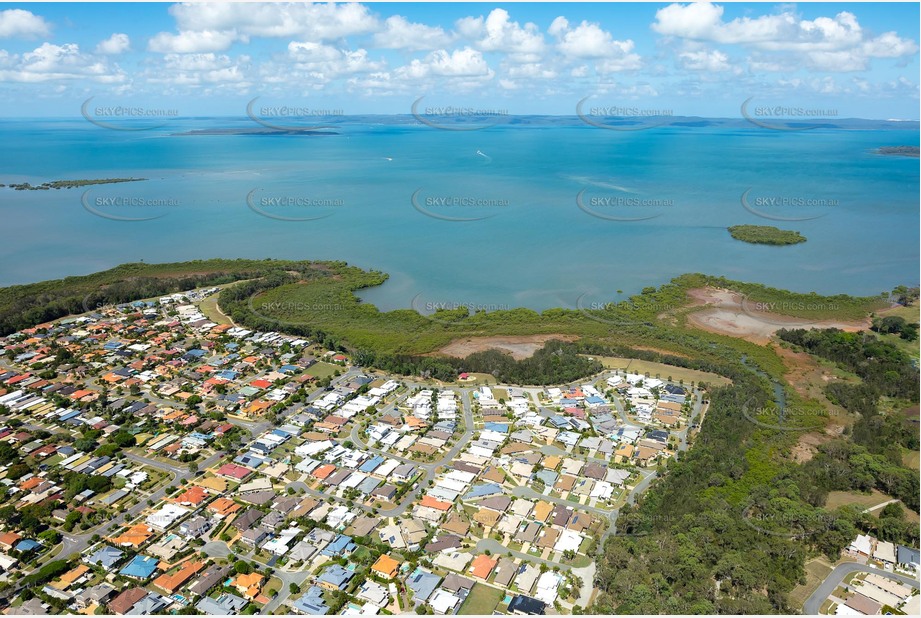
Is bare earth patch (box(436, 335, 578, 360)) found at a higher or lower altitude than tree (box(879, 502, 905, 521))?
higher

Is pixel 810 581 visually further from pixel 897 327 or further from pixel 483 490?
pixel 897 327

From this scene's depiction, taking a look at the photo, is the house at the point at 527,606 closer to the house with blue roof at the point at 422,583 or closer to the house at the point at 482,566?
the house at the point at 482,566

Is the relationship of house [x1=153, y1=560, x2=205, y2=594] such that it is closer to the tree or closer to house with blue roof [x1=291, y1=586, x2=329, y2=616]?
house with blue roof [x1=291, y1=586, x2=329, y2=616]

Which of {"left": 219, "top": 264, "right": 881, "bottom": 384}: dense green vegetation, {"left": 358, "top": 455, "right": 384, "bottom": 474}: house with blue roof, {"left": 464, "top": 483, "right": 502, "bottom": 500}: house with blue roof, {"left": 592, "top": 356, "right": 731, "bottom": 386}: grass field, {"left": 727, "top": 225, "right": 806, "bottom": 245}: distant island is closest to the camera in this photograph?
{"left": 464, "top": 483, "right": 502, "bottom": 500}: house with blue roof

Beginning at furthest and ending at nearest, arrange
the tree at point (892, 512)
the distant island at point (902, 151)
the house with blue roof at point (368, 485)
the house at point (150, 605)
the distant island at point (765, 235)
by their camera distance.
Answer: the distant island at point (902, 151) → the distant island at point (765, 235) → the house with blue roof at point (368, 485) → the tree at point (892, 512) → the house at point (150, 605)

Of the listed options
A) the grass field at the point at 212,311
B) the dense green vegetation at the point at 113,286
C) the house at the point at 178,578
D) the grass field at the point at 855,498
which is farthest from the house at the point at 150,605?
the dense green vegetation at the point at 113,286

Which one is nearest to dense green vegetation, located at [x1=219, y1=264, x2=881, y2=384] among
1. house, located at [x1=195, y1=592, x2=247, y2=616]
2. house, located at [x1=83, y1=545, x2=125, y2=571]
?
house, located at [x1=83, y1=545, x2=125, y2=571]
